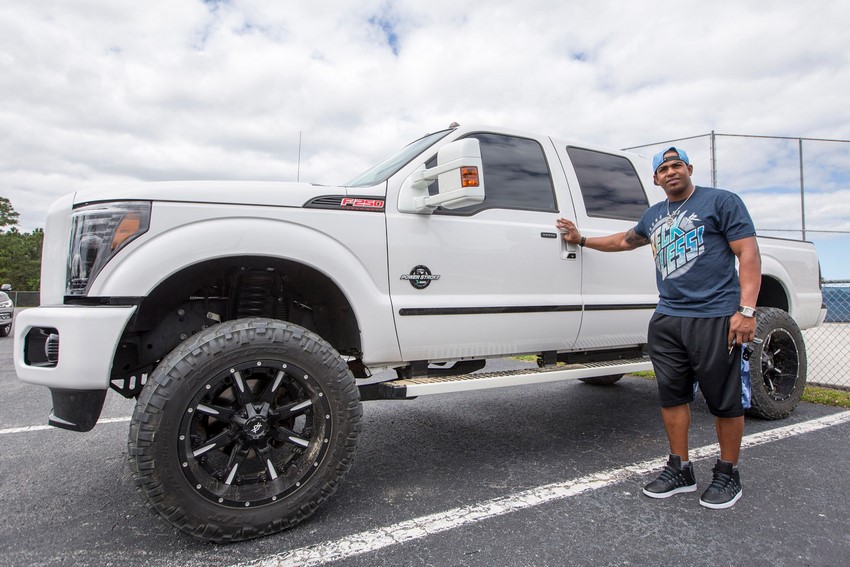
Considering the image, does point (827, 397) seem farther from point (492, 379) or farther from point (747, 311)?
point (492, 379)

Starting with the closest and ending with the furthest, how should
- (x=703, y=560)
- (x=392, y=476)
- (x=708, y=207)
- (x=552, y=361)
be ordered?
(x=703, y=560) → (x=708, y=207) → (x=392, y=476) → (x=552, y=361)

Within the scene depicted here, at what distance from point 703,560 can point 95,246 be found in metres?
2.75

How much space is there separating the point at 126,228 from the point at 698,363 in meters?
2.80

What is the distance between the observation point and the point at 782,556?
2.07m

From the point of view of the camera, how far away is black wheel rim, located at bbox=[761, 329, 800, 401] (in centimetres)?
421

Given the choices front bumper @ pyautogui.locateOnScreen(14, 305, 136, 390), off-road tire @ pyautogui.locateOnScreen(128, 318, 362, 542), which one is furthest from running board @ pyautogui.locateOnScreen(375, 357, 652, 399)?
front bumper @ pyautogui.locateOnScreen(14, 305, 136, 390)

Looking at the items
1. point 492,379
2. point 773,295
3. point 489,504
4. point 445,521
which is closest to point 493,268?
point 492,379

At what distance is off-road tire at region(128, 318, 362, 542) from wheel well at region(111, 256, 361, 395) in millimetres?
368

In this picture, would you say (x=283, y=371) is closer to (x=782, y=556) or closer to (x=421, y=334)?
(x=421, y=334)

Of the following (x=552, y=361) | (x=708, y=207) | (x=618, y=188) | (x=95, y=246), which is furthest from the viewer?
(x=618, y=188)

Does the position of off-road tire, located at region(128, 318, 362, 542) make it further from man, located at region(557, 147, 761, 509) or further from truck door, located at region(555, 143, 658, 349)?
truck door, located at region(555, 143, 658, 349)

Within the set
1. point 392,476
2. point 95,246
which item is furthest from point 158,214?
point 392,476

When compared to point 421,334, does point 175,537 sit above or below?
below

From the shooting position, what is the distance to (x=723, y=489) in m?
2.59
